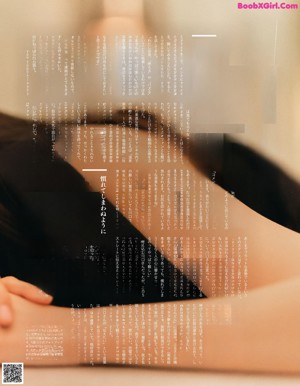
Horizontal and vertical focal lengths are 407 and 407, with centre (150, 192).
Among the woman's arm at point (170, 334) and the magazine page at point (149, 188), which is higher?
the magazine page at point (149, 188)

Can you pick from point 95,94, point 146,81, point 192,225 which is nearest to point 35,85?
point 95,94

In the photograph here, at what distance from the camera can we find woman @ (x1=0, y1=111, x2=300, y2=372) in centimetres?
93

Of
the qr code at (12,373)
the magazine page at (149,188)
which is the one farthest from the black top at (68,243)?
the qr code at (12,373)

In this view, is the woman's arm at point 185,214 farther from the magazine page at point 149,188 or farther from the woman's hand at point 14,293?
the woman's hand at point 14,293

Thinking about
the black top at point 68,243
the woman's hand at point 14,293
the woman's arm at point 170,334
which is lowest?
the woman's arm at point 170,334

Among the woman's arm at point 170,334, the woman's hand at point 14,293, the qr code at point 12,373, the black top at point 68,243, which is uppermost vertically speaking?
the black top at point 68,243

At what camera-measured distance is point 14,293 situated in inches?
36.9

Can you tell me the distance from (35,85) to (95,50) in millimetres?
160

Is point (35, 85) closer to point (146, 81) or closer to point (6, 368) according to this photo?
point (146, 81)

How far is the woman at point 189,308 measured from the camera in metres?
0.93

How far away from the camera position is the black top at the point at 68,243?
3.07ft

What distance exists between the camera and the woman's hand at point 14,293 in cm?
93

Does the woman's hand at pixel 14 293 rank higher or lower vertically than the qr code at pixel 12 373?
higher

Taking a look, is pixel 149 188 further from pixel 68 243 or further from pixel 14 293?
pixel 14 293
